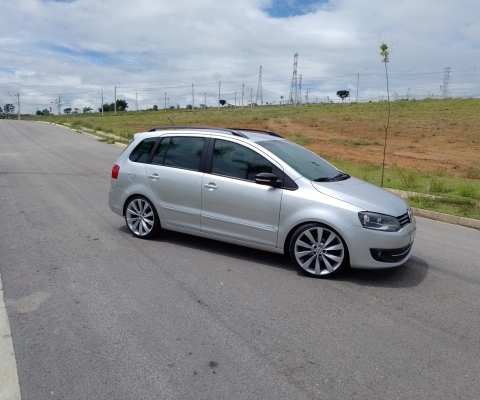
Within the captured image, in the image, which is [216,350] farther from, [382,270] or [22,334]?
[382,270]

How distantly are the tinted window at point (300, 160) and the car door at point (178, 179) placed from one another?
971mm

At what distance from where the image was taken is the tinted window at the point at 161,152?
6621 millimetres

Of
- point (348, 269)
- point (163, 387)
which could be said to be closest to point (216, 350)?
point (163, 387)

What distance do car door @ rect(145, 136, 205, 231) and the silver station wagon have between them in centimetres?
1

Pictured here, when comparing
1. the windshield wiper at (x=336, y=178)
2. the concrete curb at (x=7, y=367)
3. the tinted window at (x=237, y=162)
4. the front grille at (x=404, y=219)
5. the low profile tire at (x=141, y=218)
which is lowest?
the concrete curb at (x=7, y=367)

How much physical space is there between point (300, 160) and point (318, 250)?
1.33m

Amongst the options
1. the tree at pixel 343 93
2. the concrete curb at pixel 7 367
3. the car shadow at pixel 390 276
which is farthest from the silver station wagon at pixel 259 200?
the tree at pixel 343 93

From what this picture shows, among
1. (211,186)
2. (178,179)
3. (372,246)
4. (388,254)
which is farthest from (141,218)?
(388,254)

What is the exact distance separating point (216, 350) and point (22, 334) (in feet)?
5.32

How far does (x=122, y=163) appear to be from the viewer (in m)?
6.95

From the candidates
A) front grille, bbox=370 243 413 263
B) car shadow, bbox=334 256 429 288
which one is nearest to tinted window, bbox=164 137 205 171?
car shadow, bbox=334 256 429 288

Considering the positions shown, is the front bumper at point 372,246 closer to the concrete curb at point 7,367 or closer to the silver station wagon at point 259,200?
the silver station wagon at point 259,200

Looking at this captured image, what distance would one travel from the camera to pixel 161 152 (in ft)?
21.8

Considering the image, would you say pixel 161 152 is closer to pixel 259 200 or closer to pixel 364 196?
pixel 259 200
